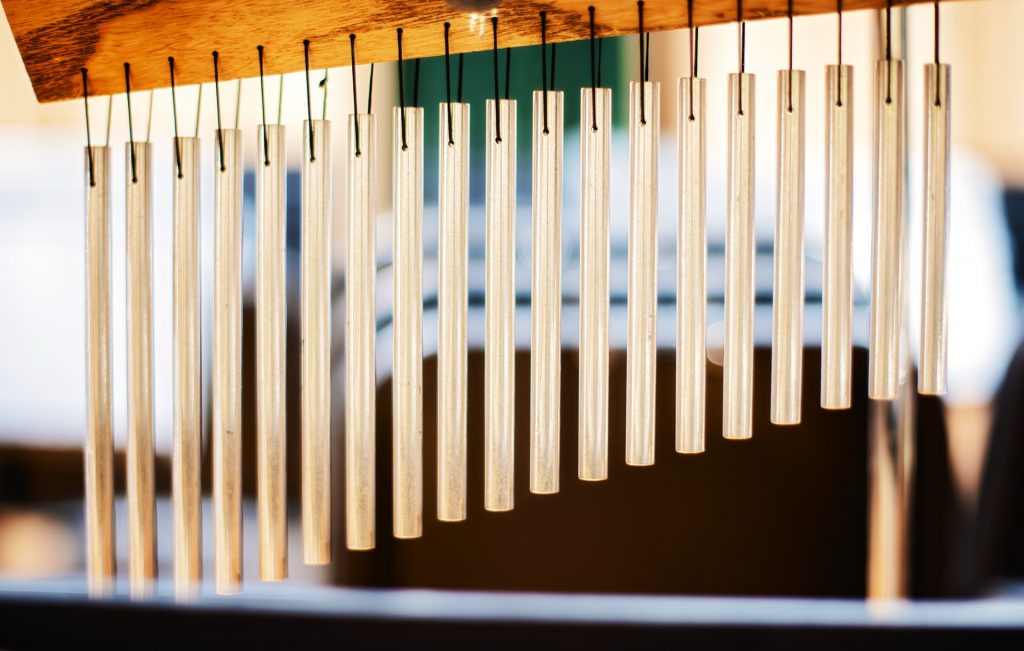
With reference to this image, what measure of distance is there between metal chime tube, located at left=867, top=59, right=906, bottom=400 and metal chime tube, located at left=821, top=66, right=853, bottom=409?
24 millimetres

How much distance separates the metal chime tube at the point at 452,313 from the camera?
2.91ft

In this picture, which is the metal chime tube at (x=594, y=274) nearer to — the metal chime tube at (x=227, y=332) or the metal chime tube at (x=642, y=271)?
the metal chime tube at (x=642, y=271)

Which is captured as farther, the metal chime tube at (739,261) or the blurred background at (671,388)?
the blurred background at (671,388)

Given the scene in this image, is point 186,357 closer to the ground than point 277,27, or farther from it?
closer to the ground

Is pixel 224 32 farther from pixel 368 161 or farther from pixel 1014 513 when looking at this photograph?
pixel 1014 513

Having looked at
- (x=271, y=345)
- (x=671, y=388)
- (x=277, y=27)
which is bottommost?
(x=671, y=388)

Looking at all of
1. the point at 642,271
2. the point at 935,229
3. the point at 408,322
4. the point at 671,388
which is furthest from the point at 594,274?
the point at 671,388

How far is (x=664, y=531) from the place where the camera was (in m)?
1.71

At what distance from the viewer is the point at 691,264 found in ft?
2.96

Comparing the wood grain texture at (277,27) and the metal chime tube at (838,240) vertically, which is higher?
the wood grain texture at (277,27)

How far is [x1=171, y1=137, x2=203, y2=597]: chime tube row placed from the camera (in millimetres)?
909

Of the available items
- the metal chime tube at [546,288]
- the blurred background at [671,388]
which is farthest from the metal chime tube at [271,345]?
the blurred background at [671,388]

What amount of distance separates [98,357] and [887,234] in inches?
30.6

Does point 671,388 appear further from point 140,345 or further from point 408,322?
point 140,345
